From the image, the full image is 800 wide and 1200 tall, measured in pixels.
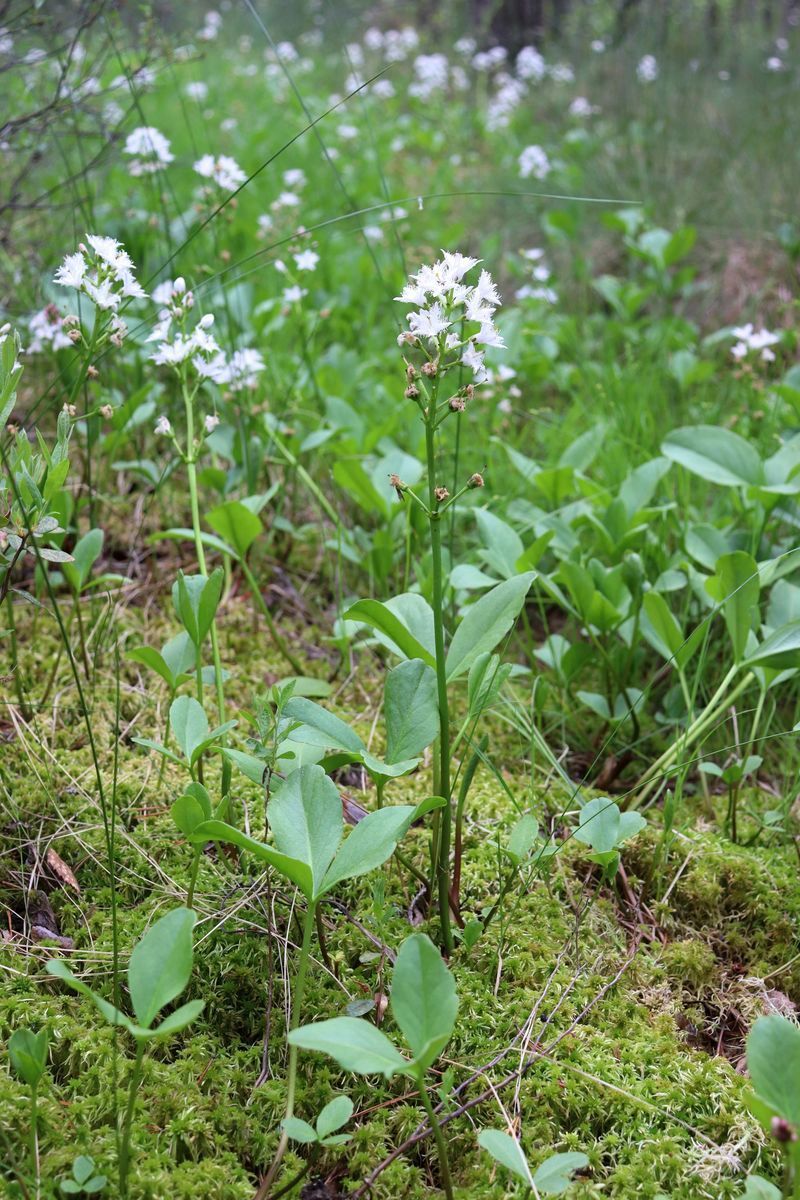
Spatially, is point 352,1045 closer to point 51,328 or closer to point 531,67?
point 51,328

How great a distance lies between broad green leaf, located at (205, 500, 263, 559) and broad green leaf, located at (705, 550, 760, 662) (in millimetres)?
833

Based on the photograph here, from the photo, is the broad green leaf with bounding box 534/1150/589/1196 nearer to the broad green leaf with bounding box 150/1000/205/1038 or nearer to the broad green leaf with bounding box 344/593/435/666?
the broad green leaf with bounding box 150/1000/205/1038

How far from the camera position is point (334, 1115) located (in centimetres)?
102

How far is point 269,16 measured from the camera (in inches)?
403

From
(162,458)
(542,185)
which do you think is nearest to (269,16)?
(542,185)

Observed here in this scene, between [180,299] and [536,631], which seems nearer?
[180,299]

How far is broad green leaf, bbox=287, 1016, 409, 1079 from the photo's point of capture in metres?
0.90

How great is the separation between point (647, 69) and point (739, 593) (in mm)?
6202

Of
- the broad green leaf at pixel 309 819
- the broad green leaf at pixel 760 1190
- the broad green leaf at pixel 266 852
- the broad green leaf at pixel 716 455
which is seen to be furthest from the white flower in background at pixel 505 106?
the broad green leaf at pixel 760 1190

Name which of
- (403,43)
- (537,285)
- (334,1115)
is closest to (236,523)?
(334,1115)

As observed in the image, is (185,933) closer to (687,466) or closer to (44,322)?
(687,466)

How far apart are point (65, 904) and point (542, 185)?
479cm

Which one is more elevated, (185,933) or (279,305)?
(279,305)

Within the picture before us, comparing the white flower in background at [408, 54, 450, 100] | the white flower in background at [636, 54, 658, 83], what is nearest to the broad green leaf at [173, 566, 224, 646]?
the white flower in background at [636, 54, 658, 83]
